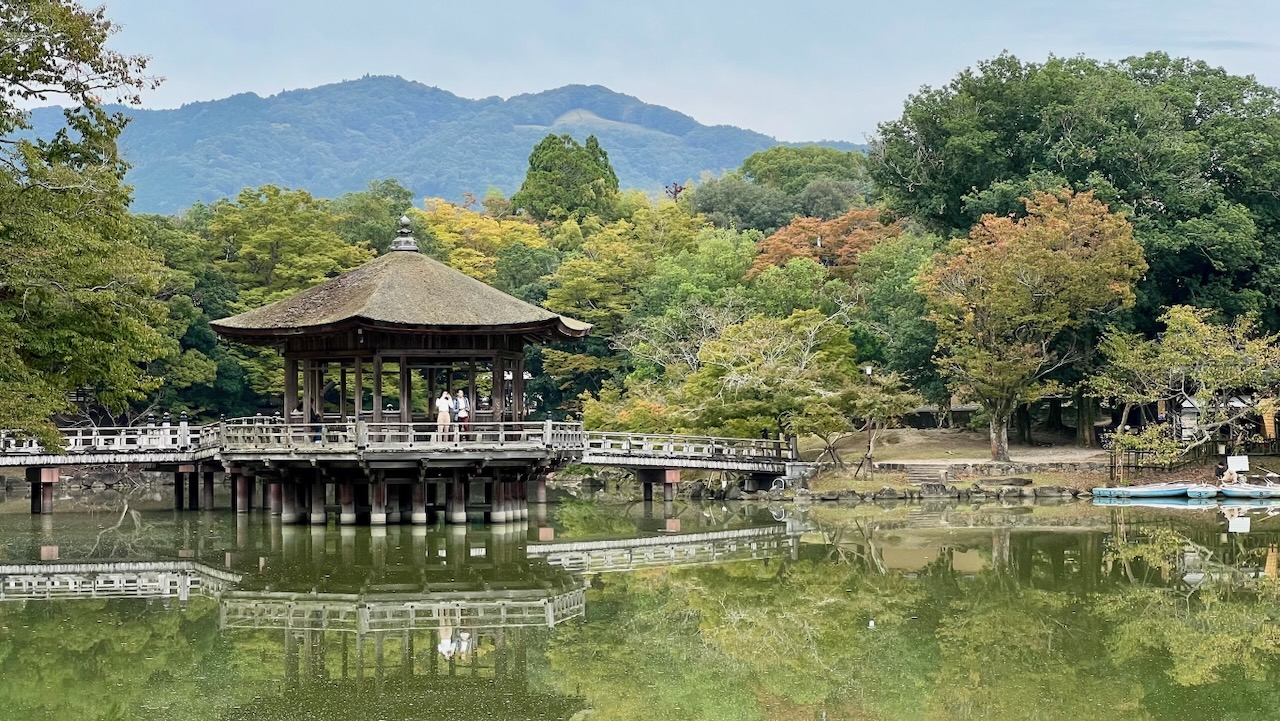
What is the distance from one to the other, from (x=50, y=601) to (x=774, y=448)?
20.5 meters

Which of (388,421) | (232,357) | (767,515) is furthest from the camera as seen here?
(232,357)

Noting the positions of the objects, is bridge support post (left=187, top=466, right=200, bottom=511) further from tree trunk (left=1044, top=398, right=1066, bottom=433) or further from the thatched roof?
tree trunk (left=1044, top=398, right=1066, bottom=433)

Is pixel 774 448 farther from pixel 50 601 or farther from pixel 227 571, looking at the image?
pixel 50 601

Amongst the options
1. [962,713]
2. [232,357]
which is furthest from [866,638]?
[232,357]

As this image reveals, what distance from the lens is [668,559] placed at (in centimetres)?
2531

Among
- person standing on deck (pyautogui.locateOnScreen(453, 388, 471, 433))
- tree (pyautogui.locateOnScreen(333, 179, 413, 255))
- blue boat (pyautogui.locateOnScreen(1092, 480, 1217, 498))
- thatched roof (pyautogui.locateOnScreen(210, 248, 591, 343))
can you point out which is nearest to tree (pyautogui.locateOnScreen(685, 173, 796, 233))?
tree (pyautogui.locateOnScreen(333, 179, 413, 255))

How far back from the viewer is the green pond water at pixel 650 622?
1420cm

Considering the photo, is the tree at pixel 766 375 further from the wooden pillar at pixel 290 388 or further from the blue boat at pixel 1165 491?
the wooden pillar at pixel 290 388

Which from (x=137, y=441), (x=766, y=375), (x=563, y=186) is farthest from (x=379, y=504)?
(x=563, y=186)

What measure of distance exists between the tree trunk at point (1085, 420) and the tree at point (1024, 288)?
3.29m

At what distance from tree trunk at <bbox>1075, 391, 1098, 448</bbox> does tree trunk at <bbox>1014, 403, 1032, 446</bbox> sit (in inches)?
53.4

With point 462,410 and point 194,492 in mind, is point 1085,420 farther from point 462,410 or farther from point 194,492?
point 194,492

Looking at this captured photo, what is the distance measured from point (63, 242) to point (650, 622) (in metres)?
9.69

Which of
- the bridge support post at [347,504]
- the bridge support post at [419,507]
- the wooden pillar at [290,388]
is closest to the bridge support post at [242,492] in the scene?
the wooden pillar at [290,388]
